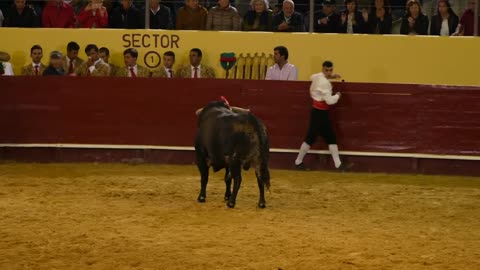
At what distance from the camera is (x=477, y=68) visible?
13.7 metres

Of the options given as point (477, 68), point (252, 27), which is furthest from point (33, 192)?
point (477, 68)

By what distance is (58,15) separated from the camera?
14.4 metres

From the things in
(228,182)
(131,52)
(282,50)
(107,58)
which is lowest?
(228,182)

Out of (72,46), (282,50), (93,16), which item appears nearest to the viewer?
(282,50)

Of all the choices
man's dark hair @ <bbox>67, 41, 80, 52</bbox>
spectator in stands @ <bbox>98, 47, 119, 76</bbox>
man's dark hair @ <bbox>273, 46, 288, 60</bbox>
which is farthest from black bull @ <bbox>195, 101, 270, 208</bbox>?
man's dark hair @ <bbox>67, 41, 80, 52</bbox>

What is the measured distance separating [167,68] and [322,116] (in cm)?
260

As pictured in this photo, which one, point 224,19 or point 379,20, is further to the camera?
point 224,19

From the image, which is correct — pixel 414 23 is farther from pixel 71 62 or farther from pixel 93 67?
pixel 71 62

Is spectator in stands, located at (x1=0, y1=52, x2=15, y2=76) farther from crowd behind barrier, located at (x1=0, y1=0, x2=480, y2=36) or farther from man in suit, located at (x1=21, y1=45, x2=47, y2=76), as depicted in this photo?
crowd behind barrier, located at (x1=0, y1=0, x2=480, y2=36)

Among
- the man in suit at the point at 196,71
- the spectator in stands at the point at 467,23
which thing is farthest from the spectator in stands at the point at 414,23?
the man in suit at the point at 196,71

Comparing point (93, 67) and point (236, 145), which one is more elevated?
point (93, 67)

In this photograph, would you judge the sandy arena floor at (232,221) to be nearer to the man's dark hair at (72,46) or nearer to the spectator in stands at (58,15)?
the man's dark hair at (72,46)

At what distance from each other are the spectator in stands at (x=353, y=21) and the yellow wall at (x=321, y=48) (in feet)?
0.58

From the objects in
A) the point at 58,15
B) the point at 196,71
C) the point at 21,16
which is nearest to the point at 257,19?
the point at 196,71
